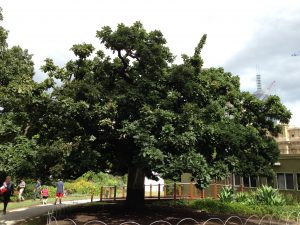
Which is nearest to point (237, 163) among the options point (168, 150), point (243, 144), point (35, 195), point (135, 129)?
point (243, 144)

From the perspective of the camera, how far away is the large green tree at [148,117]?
46.3 ft

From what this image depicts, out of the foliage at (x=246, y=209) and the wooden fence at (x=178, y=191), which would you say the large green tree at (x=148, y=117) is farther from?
the wooden fence at (x=178, y=191)

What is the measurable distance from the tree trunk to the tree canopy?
6 cm

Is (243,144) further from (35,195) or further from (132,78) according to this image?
(35,195)

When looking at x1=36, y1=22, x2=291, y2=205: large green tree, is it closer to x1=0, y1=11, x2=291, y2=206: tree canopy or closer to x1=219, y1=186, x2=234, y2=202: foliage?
x1=0, y1=11, x2=291, y2=206: tree canopy

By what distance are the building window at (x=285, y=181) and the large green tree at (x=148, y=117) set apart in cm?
1038

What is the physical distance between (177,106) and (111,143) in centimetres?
381

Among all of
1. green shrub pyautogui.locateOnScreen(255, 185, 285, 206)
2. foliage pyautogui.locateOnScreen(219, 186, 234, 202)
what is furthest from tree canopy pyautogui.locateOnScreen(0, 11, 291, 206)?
foliage pyautogui.locateOnScreen(219, 186, 234, 202)

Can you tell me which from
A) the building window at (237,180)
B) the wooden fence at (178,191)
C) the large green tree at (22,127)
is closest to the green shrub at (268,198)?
the wooden fence at (178,191)

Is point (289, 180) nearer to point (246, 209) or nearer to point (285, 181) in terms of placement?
point (285, 181)

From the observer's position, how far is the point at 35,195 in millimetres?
30141

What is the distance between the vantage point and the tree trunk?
1839 centimetres

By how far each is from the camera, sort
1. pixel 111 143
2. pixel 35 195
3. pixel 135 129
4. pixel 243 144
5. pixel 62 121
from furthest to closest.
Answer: pixel 35 195 → pixel 111 143 → pixel 243 144 → pixel 62 121 → pixel 135 129

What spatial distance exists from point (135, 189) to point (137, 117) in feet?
15.8
